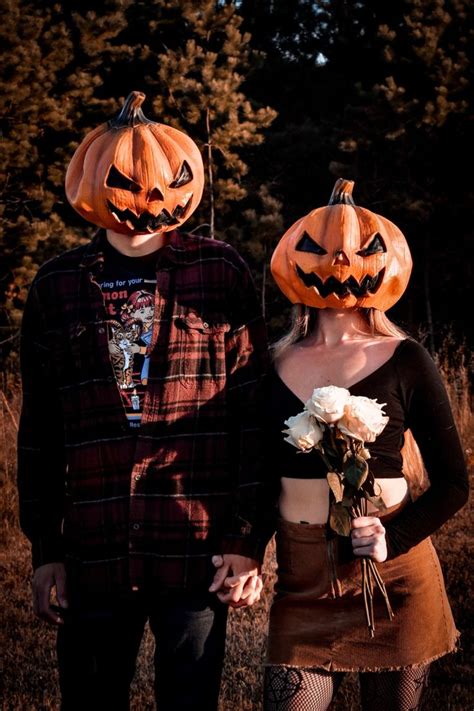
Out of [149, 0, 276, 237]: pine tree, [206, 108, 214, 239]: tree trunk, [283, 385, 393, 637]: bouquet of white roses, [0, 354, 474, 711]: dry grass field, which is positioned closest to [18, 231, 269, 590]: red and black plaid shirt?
[283, 385, 393, 637]: bouquet of white roses

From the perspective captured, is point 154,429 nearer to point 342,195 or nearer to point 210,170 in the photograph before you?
point 342,195

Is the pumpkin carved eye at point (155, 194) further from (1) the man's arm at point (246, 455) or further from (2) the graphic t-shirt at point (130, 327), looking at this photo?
(1) the man's arm at point (246, 455)

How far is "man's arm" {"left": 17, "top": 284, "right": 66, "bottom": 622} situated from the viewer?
2732mm

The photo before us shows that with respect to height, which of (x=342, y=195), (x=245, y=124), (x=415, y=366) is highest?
(x=245, y=124)

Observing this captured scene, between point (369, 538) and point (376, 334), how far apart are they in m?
0.79

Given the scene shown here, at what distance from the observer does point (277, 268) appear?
126 inches

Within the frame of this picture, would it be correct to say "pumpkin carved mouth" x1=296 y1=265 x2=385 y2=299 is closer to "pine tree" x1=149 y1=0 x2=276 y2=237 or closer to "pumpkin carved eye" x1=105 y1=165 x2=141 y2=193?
"pumpkin carved eye" x1=105 y1=165 x2=141 y2=193

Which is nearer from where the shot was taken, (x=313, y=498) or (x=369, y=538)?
(x=369, y=538)

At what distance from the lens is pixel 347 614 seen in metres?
2.56

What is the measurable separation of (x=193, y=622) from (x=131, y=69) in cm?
1844

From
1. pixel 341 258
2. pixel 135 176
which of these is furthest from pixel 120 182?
pixel 341 258

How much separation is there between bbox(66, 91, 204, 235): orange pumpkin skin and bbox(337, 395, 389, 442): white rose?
0.95 m

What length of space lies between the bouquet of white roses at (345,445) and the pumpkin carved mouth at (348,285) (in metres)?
0.59

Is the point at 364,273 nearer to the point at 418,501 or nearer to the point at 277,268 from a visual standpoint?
the point at 277,268
